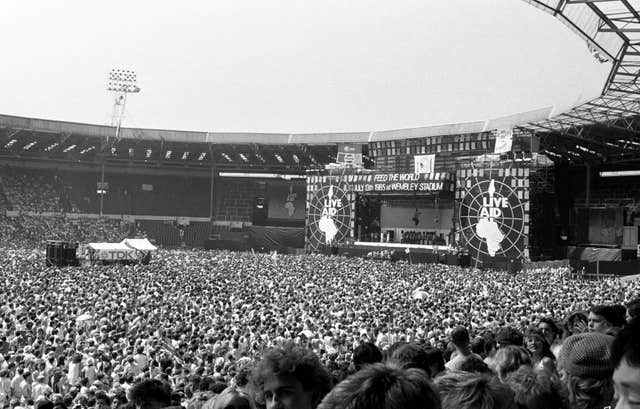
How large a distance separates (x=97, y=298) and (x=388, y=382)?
17.8 metres

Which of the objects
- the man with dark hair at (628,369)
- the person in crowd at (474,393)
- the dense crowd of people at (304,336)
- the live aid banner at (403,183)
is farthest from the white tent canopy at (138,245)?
the man with dark hair at (628,369)

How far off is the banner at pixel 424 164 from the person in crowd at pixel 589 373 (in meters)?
36.9

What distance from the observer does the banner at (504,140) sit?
35.9 metres

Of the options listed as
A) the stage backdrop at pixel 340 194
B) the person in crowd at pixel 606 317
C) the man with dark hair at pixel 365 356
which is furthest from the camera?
the stage backdrop at pixel 340 194

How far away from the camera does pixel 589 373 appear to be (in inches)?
122

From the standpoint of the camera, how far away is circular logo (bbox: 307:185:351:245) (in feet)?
144

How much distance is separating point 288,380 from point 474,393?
3.64 ft

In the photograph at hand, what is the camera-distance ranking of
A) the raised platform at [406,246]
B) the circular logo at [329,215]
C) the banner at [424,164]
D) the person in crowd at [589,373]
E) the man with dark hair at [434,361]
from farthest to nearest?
the circular logo at [329,215] → the banner at [424,164] → the raised platform at [406,246] → the man with dark hair at [434,361] → the person in crowd at [589,373]

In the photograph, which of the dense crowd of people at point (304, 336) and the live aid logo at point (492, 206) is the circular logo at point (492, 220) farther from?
the dense crowd of people at point (304, 336)

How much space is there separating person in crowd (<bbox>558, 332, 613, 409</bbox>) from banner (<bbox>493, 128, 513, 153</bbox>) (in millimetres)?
33933

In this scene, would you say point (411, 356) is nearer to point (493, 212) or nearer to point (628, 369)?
point (628, 369)

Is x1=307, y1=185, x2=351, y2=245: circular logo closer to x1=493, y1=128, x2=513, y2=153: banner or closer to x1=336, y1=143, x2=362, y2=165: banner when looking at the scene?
x1=336, y1=143, x2=362, y2=165: banner

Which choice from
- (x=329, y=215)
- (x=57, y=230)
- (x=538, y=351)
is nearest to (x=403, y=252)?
(x=329, y=215)

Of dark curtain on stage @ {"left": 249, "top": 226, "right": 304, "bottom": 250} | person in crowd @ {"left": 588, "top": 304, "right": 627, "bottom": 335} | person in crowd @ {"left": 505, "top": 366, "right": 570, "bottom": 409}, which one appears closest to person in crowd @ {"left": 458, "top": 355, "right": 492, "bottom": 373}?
person in crowd @ {"left": 588, "top": 304, "right": 627, "bottom": 335}
